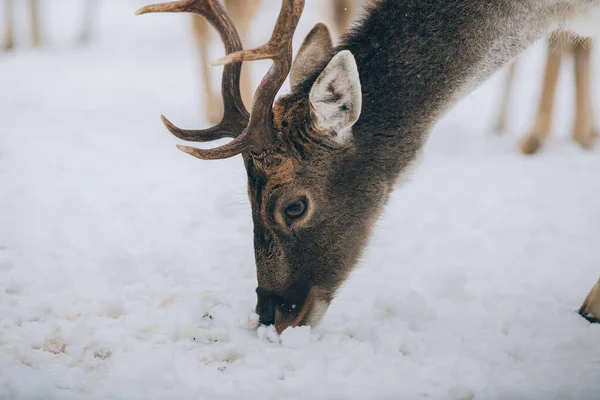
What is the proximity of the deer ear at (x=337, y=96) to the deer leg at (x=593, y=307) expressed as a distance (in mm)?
1697


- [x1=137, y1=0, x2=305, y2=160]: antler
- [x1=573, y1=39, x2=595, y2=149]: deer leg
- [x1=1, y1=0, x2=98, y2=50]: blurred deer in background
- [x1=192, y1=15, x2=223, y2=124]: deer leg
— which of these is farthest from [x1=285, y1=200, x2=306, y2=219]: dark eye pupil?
[x1=1, y1=0, x2=98, y2=50]: blurred deer in background

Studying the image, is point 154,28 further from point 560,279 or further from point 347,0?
point 560,279

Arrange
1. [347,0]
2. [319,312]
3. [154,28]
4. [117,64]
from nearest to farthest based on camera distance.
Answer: [319,312] → [347,0] → [117,64] → [154,28]

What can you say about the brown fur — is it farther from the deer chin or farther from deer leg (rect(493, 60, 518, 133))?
deer leg (rect(493, 60, 518, 133))

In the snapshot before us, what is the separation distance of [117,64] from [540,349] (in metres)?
9.06

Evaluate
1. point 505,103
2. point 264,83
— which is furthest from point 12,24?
point 264,83

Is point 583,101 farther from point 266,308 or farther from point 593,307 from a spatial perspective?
point 266,308

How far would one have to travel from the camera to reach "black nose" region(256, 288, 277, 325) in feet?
12.6

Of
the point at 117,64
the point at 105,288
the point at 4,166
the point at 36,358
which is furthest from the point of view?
the point at 117,64

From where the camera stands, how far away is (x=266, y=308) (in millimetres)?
3852

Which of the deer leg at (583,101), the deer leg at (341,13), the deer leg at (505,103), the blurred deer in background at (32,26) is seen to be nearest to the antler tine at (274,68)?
the deer leg at (583,101)

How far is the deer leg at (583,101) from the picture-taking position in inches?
282

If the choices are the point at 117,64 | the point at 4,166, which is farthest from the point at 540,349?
the point at 117,64

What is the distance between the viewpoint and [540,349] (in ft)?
11.9
